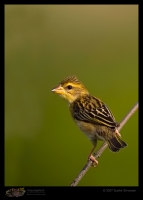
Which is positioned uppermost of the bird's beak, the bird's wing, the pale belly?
the bird's beak

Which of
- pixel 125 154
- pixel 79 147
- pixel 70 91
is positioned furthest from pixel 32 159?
pixel 70 91

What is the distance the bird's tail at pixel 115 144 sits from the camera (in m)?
4.34

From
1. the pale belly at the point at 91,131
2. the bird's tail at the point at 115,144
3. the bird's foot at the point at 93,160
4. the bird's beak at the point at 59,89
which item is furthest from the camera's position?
the bird's beak at the point at 59,89

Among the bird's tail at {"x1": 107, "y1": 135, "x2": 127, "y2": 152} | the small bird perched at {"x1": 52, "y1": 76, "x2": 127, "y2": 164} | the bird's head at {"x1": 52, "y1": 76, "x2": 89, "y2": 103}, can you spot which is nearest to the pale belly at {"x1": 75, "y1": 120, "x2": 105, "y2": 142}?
the small bird perched at {"x1": 52, "y1": 76, "x2": 127, "y2": 164}

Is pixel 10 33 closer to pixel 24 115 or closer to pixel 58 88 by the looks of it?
pixel 24 115

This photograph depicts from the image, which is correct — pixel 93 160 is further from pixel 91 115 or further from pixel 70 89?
pixel 70 89

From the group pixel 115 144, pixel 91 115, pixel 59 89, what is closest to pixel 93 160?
pixel 115 144

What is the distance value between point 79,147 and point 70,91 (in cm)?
180

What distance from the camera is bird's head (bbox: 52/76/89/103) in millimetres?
4820

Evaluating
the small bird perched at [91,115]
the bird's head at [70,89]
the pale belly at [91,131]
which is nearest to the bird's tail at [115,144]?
the small bird perched at [91,115]

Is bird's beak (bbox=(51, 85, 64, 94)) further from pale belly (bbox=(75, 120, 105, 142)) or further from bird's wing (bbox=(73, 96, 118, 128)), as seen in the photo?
pale belly (bbox=(75, 120, 105, 142))

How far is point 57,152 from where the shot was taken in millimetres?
6387

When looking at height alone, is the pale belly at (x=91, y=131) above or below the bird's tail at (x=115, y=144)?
above

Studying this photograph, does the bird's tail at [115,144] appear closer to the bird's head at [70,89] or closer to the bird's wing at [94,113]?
the bird's wing at [94,113]
